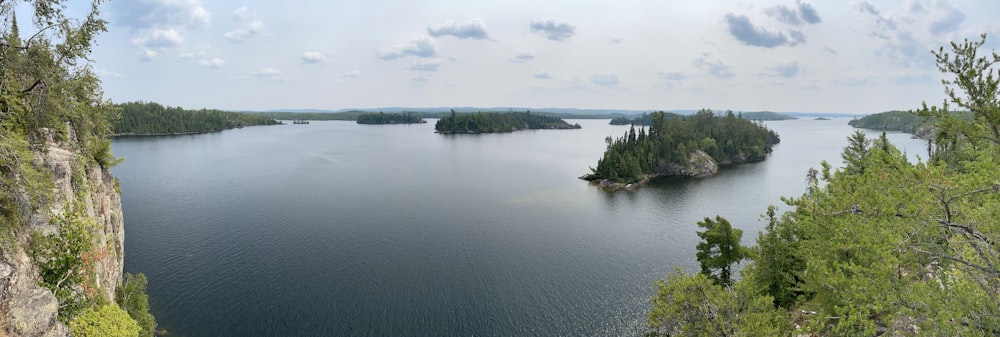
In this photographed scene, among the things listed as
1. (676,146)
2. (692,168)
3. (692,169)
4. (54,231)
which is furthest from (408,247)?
(676,146)

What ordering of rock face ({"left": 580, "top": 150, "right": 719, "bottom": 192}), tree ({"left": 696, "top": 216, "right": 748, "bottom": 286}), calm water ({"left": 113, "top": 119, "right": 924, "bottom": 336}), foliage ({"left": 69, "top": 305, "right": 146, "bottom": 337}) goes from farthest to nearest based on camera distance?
rock face ({"left": 580, "top": 150, "right": 719, "bottom": 192})
calm water ({"left": 113, "top": 119, "right": 924, "bottom": 336})
tree ({"left": 696, "top": 216, "right": 748, "bottom": 286})
foliage ({"left": 69, "top": 305, "right": 146, "bottom": 337})

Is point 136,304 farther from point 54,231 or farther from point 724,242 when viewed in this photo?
point 724,242

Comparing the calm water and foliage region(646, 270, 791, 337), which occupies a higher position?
foliage region(646, 270, 791, 337)

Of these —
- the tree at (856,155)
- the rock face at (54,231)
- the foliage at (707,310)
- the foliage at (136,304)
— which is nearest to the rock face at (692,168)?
the tree at (856,155)

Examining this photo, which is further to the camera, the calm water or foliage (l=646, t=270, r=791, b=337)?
the calm water

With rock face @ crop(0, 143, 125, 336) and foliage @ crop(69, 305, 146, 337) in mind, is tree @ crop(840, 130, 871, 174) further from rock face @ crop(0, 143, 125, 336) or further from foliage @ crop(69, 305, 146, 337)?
foliage @ crop(69, 305, 146, 337)

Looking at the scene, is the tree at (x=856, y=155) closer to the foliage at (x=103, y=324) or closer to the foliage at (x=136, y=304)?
the foliage at (x=103, y=324)

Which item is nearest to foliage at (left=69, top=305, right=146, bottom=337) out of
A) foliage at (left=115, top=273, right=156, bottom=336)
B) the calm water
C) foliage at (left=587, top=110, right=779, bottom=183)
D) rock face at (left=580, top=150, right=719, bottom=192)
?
foliage at (left=115, top=273, right=156, bottom=336)

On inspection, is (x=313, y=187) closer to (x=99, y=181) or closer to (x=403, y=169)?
(x=403, y=169)
